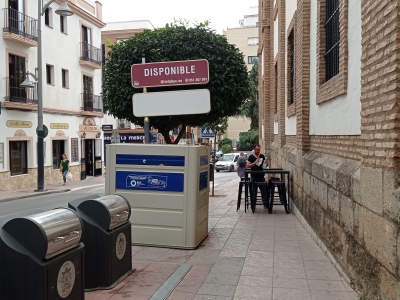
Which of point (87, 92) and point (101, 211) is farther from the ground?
point (87, 92)

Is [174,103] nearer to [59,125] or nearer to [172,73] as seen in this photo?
[172,73]

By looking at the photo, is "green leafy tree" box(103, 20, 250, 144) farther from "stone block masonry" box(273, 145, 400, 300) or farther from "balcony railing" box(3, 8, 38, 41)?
"balcony railing" box(3, 8, 38, 41)

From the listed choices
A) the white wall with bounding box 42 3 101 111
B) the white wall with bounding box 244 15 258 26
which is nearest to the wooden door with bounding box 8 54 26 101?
the white wall with bounding box 42 3 101 111

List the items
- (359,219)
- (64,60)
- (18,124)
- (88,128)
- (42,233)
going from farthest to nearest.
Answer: (88,128)
(64,60)
(18,124)
(359,219)
(42,233)

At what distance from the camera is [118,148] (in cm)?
693

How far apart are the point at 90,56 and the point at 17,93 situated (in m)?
8.67

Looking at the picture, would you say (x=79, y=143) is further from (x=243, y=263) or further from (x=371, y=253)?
(x=371, y=253)

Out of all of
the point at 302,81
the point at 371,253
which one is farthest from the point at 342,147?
the point at 302,81

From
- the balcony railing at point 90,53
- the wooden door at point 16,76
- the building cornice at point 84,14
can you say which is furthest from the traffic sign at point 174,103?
the balcony railing at point 90,53

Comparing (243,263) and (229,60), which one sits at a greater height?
(229,60)

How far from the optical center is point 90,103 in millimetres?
28766

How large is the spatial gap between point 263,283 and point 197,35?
31.2 feet

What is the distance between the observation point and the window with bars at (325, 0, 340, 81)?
6.52m

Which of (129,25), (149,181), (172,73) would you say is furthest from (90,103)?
(149,181)
